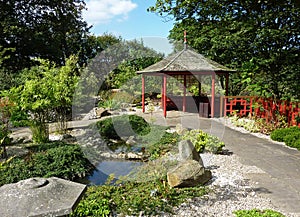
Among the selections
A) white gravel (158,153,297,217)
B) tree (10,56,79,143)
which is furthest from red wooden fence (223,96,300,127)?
tree (10,56,79,143)

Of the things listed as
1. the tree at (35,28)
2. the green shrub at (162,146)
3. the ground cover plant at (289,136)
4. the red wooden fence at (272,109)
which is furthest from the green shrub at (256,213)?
the tree at (35,28)

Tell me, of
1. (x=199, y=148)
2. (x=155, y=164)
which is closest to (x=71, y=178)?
(x=155, y=164)

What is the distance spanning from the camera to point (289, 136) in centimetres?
700

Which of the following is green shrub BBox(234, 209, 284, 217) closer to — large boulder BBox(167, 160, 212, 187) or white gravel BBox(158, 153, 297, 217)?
white gravel BBox(158, 153, 297, 217)

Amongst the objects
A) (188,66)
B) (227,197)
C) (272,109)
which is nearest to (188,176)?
(227,197)

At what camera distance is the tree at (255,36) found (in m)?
10.8

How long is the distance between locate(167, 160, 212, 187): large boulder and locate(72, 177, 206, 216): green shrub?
0.36ft

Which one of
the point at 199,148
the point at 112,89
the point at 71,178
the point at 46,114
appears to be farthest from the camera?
the point at 112,89

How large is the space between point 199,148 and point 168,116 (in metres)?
5.64

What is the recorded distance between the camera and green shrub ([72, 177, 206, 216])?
3.55m

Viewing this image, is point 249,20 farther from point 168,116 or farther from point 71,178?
point 71,178

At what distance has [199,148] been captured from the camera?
6227 millimetres

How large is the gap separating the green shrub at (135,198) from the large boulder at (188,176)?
0.36 feet

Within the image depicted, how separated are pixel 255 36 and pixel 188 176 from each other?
893 cm
